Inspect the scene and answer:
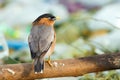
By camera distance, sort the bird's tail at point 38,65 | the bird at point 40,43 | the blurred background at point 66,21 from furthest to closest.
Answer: the blurred background at point 66,21 → the bird at point 40,43 → the bird's tail at point 38,65

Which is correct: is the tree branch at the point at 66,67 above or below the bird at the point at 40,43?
below

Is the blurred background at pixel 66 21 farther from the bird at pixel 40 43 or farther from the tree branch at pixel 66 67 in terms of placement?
the tree branch at pixel 66 67

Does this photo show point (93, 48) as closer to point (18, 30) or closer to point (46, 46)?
point (46, 46)

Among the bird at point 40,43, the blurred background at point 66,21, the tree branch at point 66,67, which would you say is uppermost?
the bird at point 40,43

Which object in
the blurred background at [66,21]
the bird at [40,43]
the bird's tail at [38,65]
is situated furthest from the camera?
the blurred background at [66,21]

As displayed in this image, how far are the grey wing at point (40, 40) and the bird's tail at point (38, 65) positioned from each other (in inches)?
1.0

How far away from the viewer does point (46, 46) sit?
339 centimetres

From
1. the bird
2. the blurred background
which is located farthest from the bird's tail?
the blurred background

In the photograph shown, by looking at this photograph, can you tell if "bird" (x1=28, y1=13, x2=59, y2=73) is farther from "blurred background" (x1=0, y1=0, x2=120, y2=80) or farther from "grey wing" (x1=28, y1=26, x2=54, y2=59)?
"blurred background" (x1=0, y1=0, x2=120, y2=80)

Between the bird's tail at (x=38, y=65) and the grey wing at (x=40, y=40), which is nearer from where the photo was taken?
the bird's tail at (x=38, y=65)

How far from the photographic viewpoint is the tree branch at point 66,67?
3.23m

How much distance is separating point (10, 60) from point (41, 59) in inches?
24.4

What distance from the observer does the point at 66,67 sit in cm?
329

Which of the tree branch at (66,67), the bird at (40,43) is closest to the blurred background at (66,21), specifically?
the bird at (40,43)
